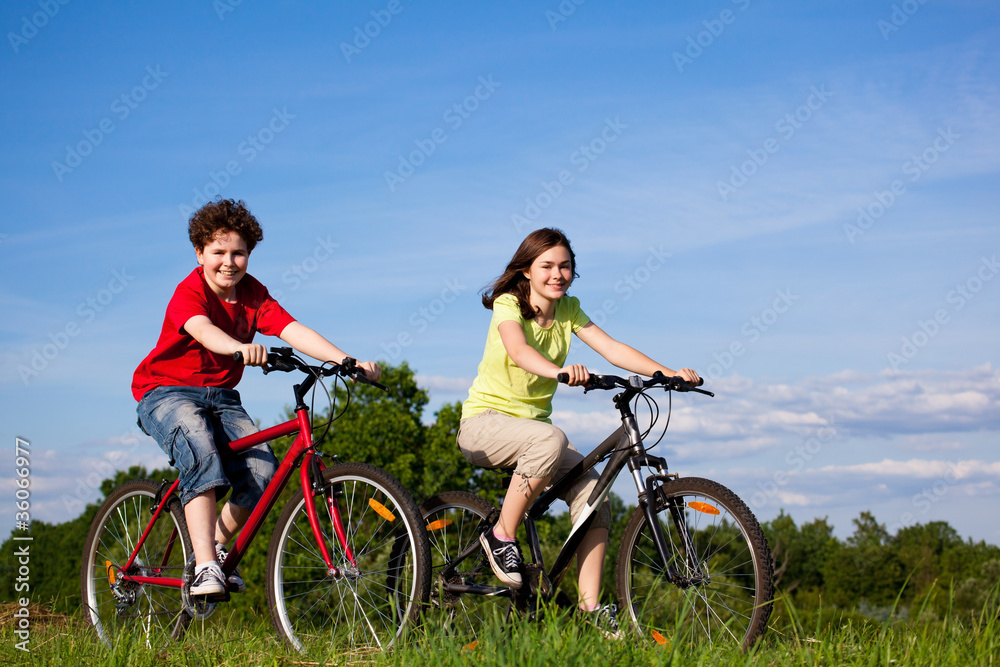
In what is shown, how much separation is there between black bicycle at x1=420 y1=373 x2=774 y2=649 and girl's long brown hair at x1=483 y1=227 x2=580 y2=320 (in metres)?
0.90

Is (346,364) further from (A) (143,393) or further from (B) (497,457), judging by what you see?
(A) (143,393)

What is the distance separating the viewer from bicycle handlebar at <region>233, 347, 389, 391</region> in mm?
4484

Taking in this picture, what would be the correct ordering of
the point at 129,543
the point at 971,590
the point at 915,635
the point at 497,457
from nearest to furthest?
the point at 915,635
the point at 497,457
the point at 129,543
the point at 971,590

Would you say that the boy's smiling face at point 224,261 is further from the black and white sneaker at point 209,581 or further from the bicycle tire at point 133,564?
the black and white sneaker at point 209,581

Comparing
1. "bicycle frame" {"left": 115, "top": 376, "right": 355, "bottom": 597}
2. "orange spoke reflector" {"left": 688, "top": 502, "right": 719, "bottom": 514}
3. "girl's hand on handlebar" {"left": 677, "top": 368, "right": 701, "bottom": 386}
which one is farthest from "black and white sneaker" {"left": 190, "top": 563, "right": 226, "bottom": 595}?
"girl's hand on handlebar" {"left": 677, "top": 368, "right": 701, "bottom": 386}

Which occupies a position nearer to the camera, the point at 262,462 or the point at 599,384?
the point at 599,384

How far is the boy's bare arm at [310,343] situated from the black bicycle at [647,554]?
108cm

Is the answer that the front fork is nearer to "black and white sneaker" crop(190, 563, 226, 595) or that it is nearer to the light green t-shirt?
the light green t-shirt

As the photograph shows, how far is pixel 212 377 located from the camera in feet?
16.9

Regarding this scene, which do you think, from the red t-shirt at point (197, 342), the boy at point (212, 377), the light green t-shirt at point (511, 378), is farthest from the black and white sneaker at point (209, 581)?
the light green t-shirt at point (511, 378)

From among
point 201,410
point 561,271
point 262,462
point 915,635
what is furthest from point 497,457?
point 915,635

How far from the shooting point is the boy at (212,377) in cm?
477

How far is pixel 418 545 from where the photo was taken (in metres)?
4.08

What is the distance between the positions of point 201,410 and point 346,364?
1061mm
